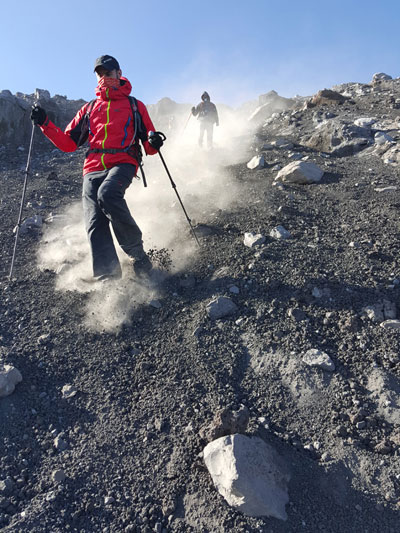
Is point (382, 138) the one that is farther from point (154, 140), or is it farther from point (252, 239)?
point (154, 140)

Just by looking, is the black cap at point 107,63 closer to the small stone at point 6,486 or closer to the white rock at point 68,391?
the white rock at point 68,391

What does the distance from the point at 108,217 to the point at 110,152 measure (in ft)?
3.15

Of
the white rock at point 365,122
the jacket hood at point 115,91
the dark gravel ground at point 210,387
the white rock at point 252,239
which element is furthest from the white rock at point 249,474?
the white rock at point 365,122

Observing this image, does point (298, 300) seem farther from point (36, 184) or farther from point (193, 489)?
point (36, 184)

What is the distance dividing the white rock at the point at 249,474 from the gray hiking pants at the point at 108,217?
10.0 feet

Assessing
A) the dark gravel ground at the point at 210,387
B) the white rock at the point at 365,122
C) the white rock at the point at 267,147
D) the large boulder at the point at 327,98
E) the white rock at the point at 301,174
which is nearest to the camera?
the dark gravel ground at the point at 210,387

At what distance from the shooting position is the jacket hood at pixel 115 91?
237 inches

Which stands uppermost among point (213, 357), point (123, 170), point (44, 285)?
point (123, 170)

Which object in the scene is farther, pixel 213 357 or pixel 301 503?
pixel 213 357

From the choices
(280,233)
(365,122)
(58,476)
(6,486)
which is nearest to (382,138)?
(365,122)

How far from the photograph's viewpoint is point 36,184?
10531mm

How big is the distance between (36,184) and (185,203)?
4.47 metres

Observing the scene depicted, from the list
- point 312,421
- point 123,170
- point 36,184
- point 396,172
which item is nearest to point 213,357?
point 312,421

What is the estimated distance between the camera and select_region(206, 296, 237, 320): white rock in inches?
199
